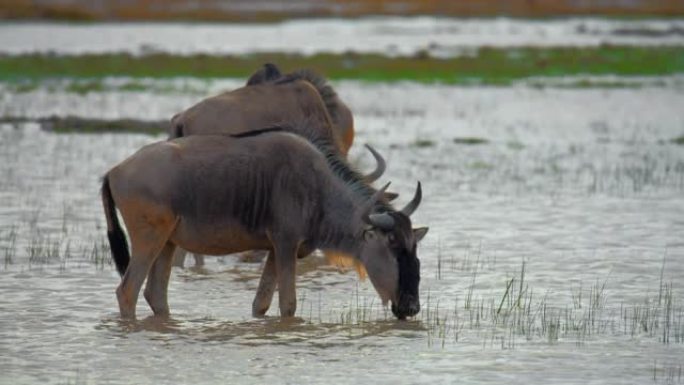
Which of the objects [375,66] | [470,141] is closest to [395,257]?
[470,141]

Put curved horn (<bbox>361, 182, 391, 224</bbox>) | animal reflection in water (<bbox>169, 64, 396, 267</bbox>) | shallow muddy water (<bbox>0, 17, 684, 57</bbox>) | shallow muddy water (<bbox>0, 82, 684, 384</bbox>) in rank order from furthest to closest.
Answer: shallow muddy water (<bbox>0, 17, 684, 57</bbox>) → animal reflection in water (<bbox>169, 64, 396, 267</bbox>) → curved horn (<bbox>361, 182, 391, 224</bbox>) → shallow muddy water (<bbox>0, 82, 684, 384</bbox>)

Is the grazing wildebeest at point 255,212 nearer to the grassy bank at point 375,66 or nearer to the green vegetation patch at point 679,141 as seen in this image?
the green vegetation patch at point 679,141

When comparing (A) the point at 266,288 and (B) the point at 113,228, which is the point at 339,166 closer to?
(A) the point at 266,288

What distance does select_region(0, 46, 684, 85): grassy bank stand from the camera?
3553 centimetres

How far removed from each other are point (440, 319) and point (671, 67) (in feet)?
99.6

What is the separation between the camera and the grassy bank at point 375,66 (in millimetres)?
35531

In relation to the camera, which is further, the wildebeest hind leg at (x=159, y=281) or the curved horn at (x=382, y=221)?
the wildebeest hind leg at (x=159, y=281)

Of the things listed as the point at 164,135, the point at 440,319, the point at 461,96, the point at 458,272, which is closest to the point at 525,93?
the point at 461,96

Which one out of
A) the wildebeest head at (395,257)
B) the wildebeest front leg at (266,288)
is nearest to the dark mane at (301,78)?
the wildebeest front leg at (266,288)

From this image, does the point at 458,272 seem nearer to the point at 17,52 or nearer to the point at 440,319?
the point at 440,319

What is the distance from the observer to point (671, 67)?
38.3 m

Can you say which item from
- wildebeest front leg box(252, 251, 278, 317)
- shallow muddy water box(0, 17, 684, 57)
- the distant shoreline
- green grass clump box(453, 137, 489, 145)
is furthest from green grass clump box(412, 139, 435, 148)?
the distant shoreline

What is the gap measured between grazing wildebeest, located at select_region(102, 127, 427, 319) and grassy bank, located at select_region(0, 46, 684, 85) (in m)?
24.8

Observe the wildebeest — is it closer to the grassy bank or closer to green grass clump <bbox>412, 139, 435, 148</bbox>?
green grass clump <bbox>412, 139, 435, 148</bbox>
